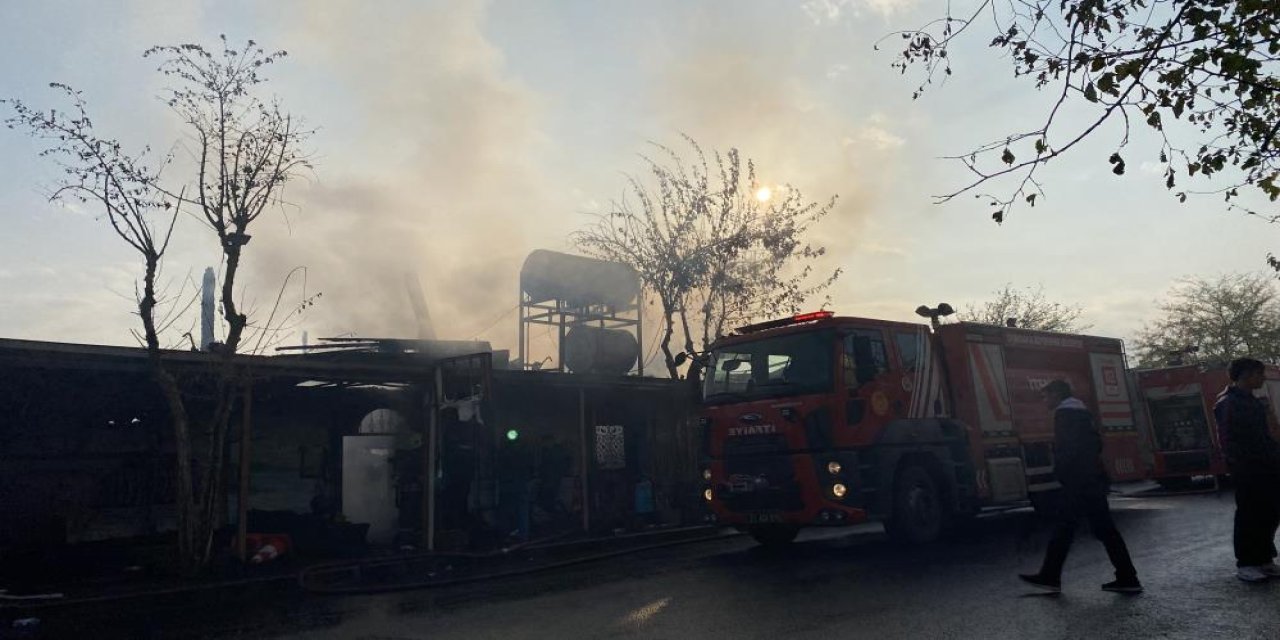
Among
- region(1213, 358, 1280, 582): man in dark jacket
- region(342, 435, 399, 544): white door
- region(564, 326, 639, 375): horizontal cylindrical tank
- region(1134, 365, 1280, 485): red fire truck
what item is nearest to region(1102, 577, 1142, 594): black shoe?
region(1213, 358, 1280, 582): man in dark jacket

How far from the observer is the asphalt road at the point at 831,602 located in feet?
18.8

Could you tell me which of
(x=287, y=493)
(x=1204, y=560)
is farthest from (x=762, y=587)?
(x=287, y=493)

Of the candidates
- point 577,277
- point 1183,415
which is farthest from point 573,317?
point 1183,415

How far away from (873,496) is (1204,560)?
10.8 feet

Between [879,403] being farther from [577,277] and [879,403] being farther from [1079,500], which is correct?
Answer: [577,277]

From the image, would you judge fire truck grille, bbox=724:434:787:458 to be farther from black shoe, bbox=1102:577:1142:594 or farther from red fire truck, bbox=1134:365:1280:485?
red fire truck, bbox=1134:365:1280:485

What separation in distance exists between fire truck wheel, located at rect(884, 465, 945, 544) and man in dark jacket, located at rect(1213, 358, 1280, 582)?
12.2 feet

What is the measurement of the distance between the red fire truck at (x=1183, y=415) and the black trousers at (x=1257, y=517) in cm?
1253

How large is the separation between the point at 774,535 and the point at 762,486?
1655 mm

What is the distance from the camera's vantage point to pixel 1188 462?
17.8 m

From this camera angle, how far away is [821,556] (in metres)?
10.1

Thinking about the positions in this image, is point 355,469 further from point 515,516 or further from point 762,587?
point 762,587

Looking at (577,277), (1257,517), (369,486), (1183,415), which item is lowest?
(1257,517)

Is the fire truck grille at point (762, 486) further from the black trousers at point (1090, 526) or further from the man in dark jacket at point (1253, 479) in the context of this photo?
the man in dark jacket at point (1253, 479)
